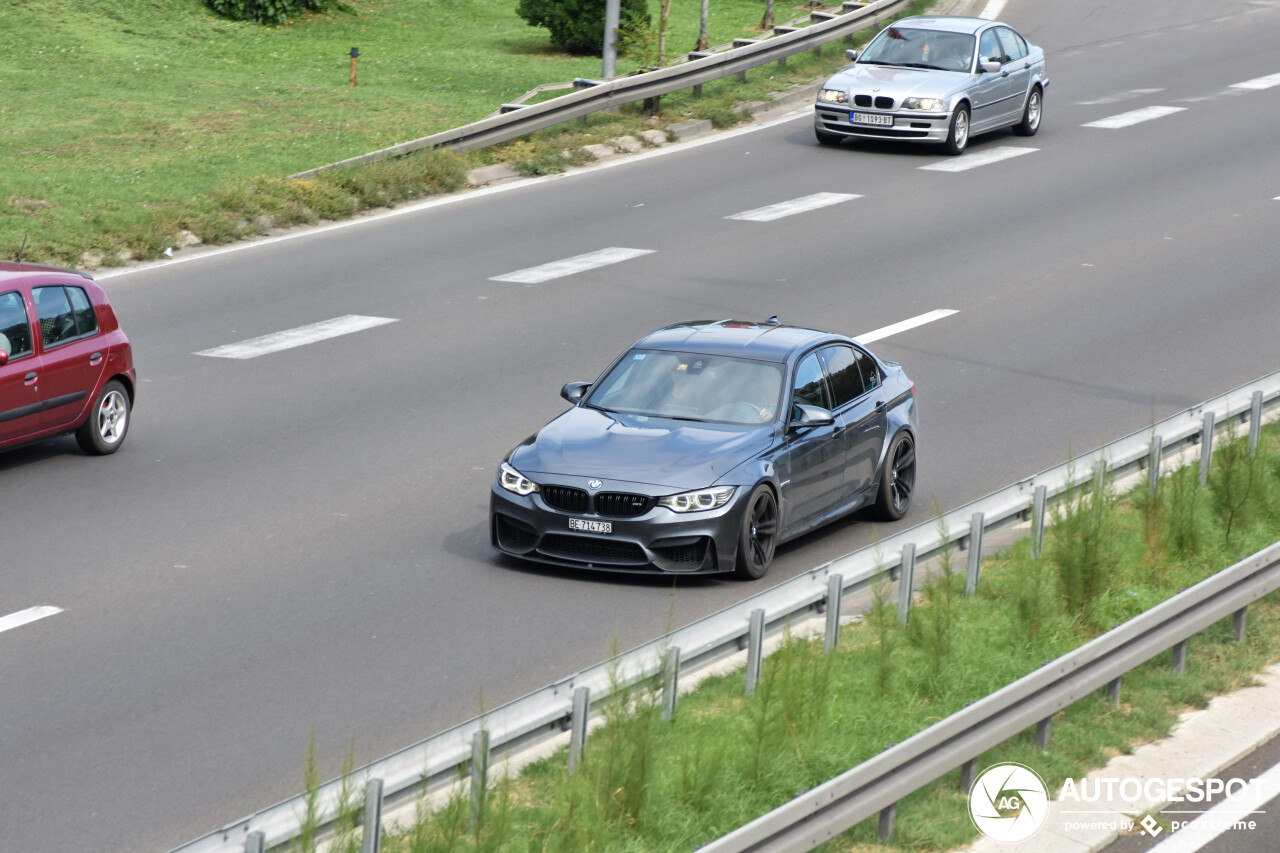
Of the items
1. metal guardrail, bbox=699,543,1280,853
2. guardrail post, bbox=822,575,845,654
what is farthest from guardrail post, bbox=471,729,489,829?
guardrail post, bbox=822,575,845,654

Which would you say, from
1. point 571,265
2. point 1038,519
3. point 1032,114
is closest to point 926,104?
point 1032,114

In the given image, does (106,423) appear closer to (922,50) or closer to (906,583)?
(906,583)

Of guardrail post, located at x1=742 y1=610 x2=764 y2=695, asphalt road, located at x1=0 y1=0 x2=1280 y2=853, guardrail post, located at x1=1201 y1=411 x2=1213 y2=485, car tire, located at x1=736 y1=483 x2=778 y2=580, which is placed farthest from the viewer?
guardrail post, located at x1=1201 y1=411 x2=1213 y2=485

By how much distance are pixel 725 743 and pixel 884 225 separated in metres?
15.4

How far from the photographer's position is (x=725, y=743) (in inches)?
284

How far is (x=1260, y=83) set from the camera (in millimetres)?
32250

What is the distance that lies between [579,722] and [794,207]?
1655 centimetres

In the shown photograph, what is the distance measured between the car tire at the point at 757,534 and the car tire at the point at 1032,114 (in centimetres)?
1810

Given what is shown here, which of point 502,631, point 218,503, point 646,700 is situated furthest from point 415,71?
point 646,700

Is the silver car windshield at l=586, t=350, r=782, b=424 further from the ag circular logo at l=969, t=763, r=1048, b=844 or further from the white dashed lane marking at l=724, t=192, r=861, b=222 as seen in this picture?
the white dashed lane marking at l=724, t=192, r=861, b=222

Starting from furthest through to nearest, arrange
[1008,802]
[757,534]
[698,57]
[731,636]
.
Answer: [698,57] < [757,534] < [731,636] < [1008,802]

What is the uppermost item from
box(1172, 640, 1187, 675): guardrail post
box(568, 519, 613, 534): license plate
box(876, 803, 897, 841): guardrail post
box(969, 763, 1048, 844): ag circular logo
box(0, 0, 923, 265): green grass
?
box(876, 803, 897, 841): guardrail post

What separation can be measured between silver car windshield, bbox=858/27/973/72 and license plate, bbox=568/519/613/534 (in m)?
17.5

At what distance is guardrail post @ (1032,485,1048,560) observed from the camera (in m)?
10.2
